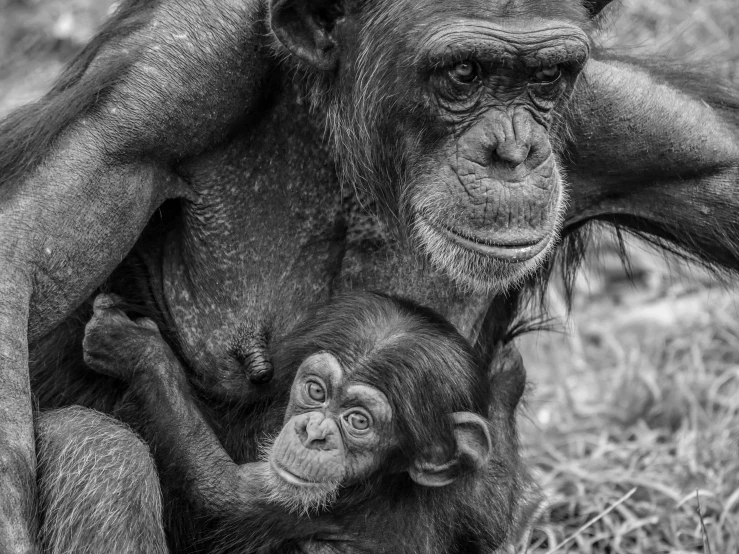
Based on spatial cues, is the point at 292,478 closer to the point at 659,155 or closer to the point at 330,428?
the point at 330,428

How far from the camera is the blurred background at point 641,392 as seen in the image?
5648 millimetres

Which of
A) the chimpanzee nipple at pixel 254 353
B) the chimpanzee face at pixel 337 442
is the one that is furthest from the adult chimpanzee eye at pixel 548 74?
the chimpanzee nipple at pixel 254 353

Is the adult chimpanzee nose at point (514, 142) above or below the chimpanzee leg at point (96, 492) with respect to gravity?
above

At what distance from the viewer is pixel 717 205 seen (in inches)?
186

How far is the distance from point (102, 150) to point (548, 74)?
58.5 inches

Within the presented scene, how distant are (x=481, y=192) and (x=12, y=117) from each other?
5.77ft

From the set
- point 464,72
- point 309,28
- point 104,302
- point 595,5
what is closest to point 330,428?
point 104,302

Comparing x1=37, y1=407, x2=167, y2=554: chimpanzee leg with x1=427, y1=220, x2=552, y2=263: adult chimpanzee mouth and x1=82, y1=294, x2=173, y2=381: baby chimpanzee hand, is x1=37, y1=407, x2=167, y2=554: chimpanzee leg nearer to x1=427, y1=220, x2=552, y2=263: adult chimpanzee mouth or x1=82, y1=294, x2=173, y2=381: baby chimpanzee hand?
x1=82, y1=294, x2=173, y2=381: baby chimpanzee hand

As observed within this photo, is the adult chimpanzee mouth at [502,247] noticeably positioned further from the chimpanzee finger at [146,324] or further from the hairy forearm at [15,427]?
the hairy forearm at [15,427]

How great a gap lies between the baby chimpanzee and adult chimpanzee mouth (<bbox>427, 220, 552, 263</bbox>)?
42 cm

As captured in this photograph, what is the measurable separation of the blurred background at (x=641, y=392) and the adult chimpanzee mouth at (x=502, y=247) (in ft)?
3.86

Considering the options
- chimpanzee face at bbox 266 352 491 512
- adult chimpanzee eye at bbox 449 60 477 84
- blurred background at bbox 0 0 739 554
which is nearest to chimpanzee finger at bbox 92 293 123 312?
chimpanzee face at bbox 266 352 491 512

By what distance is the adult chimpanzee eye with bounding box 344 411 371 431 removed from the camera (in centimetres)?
412

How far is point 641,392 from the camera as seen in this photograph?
6875 mm
